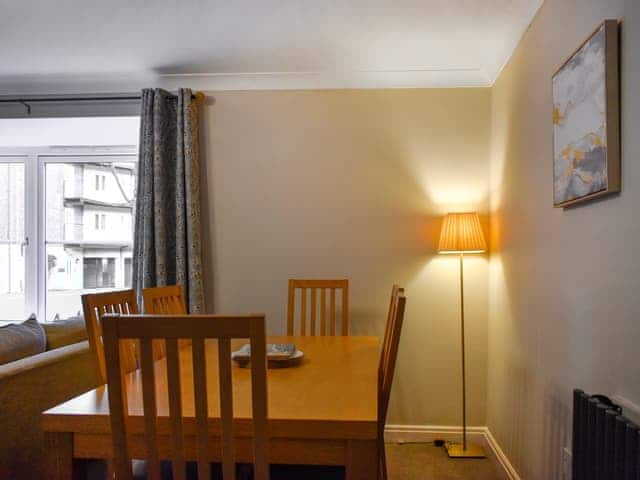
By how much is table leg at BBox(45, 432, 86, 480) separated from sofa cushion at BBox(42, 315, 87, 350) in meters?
1.09

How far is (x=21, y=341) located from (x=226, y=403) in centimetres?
155

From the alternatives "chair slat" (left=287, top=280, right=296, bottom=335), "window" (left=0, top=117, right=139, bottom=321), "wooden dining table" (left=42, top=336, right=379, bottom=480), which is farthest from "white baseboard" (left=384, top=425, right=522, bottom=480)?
"window" (left=0, top=117, right=139, bottom=321)

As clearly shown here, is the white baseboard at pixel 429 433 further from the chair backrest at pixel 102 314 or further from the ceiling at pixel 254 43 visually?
the ceiling at pixel 254 43

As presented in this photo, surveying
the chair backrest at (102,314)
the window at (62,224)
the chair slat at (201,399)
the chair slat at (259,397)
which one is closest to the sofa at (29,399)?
the chair backrest at (102,314)

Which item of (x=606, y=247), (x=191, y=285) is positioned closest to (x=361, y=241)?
(x=191, y=285)

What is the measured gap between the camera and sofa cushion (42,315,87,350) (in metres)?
2.21

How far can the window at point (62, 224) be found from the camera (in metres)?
3.64

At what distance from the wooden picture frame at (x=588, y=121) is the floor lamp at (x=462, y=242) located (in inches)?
32.9

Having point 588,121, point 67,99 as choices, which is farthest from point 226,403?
point 67,99

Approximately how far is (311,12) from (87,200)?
2.54 m

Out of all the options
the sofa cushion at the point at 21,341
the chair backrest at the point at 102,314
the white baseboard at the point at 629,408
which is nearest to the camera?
the white baseboard at the point at 629,408

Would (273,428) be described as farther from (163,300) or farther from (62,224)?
(62,224)

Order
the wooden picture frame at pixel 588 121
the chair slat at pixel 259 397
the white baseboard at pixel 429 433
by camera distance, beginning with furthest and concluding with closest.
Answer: the white baseboard at pixel 429 433 → the wooden picture frame at pixel 588 121 → the chair slat at pixel 259 397

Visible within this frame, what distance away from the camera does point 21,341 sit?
2.00 meters
